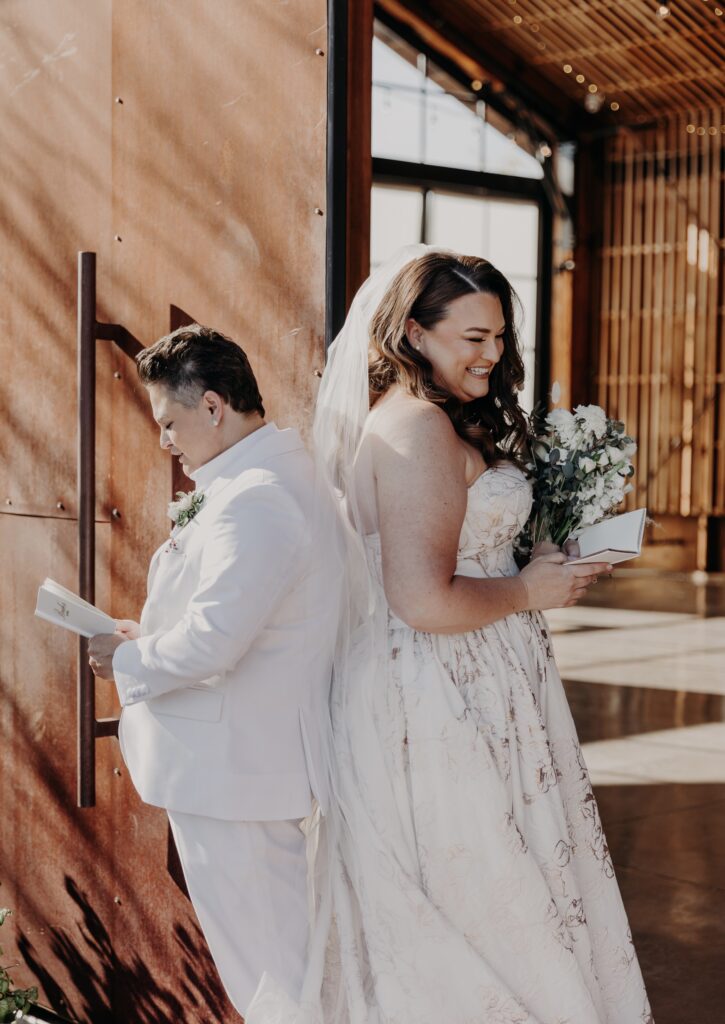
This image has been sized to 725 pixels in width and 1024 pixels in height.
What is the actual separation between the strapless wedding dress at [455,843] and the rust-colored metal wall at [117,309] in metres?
0.68

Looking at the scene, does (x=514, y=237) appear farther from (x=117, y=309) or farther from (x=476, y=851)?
(x=476, y=851)

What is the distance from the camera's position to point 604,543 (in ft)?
7.94

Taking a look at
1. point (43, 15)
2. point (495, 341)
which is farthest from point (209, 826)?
point (43, 15)

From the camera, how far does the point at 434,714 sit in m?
2.39

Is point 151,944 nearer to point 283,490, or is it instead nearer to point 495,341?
point 283,490

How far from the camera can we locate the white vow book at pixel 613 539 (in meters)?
2.34

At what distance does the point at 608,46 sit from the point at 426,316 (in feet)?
43.7

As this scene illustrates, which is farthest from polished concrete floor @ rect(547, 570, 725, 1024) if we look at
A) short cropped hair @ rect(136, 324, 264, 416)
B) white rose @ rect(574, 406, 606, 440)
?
short cropped hair @ rect(136, 324, 264, 416)

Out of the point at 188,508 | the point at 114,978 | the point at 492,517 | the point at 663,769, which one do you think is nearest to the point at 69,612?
the point at 188,508

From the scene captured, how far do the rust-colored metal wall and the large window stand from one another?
1076 cm

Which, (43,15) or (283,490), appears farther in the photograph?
(43,15)

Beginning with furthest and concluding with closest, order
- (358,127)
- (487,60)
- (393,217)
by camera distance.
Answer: (487,60) < (393,217) < (358,127)

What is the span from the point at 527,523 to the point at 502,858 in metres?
0.67

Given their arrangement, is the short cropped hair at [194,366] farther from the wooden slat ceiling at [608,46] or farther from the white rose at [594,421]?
the wooden slat ceiling at [608,46]
